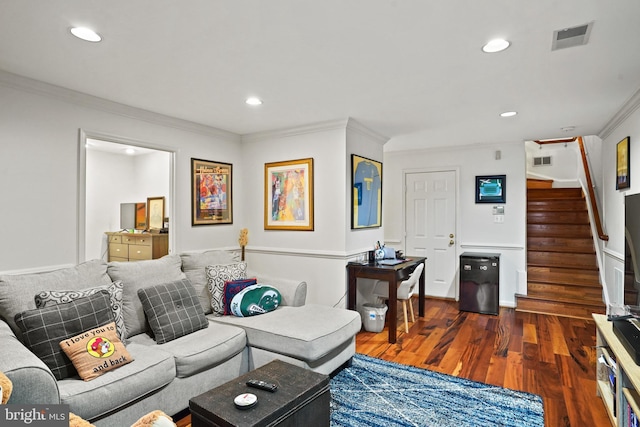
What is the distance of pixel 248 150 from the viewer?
4.67 m

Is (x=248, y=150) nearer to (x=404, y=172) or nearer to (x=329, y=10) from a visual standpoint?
(x=404, y=172)

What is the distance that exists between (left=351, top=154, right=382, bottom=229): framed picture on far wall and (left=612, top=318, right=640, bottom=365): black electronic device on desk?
2.39 meters

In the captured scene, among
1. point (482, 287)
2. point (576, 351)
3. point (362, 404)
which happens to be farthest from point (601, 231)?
point (362, 404)

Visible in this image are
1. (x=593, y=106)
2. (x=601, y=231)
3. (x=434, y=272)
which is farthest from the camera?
(x=434, y=272)

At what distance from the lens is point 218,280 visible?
10.5 feet

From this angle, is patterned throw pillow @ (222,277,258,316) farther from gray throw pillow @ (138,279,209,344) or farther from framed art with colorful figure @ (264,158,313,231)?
framed art with colorful figure @ (264,158,313,231)

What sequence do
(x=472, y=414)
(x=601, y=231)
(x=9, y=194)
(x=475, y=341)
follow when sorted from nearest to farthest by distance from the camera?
(x=472, y=414) < (x=9, y=194) < (x=475, y=341) < (x=601, y=231)

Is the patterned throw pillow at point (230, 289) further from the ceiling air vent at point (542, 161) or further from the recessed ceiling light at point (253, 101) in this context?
the ceiling air vent at point (542, 161)

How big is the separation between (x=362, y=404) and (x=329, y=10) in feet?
7.97

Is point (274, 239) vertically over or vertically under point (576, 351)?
over

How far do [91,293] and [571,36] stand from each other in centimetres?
326

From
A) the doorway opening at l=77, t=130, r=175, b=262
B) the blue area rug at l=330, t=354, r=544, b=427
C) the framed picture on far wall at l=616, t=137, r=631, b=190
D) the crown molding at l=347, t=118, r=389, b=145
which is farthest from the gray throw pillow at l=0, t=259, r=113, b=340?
the framed picture on far wall at l=616, t=137, r=631, b=190

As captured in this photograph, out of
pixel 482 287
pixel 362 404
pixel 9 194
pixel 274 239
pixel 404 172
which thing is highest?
pixel 404 172

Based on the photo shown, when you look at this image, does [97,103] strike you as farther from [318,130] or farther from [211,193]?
[318,130]
